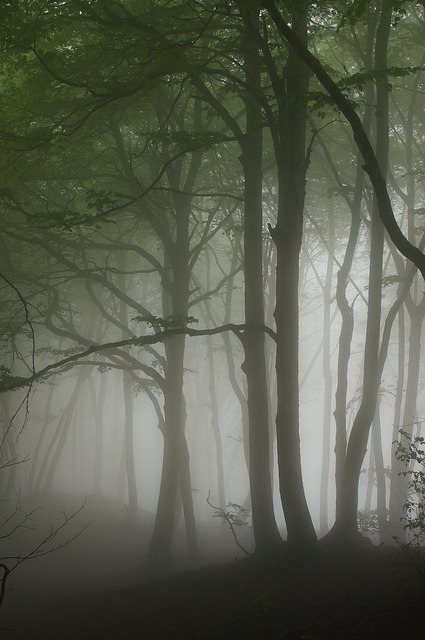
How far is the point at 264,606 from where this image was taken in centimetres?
545

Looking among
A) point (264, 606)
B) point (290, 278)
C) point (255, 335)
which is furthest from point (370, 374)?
point (264, 606)

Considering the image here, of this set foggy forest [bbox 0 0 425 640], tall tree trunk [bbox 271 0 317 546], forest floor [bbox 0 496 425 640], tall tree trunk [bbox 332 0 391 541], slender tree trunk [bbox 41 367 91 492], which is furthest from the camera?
slender tree trunk [bbox 41 367 91 492]

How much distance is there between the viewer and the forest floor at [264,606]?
4852mm

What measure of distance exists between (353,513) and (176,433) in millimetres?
4600

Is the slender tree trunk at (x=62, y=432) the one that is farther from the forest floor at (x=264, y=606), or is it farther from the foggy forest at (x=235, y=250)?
the forest floor at (x=264, y=606)

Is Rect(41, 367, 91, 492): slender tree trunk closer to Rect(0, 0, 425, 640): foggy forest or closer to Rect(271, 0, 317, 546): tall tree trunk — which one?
Rect(0, 0, 425, 640): foggy forest

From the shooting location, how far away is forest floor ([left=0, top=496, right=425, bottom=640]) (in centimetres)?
485

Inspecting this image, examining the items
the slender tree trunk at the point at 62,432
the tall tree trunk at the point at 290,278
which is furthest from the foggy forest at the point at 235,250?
the slender tree trunk at the point at 62,432

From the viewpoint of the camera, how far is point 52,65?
8.38 metres

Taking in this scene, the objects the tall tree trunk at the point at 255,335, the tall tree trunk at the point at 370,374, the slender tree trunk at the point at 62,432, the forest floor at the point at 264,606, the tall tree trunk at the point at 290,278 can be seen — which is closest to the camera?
the forest floor at the point at 264,606

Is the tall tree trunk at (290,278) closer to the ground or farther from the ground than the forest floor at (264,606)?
farther from the ground

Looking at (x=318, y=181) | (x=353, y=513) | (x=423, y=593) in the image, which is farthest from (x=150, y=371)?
(x=318, y=181)

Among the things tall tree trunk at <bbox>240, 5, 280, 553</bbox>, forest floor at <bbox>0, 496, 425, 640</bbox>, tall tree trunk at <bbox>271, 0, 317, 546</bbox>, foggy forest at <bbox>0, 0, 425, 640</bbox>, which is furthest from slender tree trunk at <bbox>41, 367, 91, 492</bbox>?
tall tree trunk at <bbox>271, 0, 317, 546</bbox>

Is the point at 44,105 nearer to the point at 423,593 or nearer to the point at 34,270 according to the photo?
the point at 34,270
